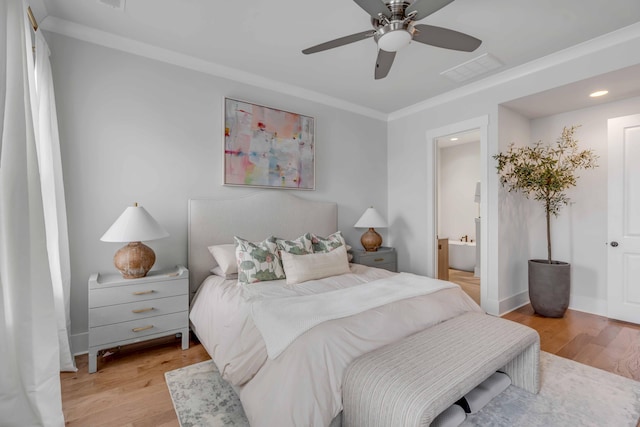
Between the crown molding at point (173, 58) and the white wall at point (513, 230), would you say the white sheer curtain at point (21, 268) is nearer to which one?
the crown molding at point (173, 58)

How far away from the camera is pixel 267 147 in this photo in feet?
11.1

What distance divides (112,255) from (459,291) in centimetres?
292

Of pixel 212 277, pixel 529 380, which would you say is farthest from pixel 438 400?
pixel 212 277

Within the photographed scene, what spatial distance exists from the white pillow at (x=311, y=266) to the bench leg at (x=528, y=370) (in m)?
1.43

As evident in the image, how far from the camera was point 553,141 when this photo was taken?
12.3 ft

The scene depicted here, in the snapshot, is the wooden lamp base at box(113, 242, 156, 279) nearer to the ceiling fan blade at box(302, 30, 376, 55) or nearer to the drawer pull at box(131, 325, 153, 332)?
the drawer pull at box(131, 325, 153, 332)

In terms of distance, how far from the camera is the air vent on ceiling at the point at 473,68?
2.92m

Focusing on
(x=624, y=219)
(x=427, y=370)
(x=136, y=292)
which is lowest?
(x=427, y=370)

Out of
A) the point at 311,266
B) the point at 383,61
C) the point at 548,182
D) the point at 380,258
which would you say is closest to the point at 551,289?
the point at 548,182

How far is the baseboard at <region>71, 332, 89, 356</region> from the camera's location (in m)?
2.45

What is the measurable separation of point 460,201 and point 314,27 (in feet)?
16.6

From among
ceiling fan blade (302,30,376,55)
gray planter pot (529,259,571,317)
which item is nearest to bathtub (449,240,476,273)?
gray planter pot (529,259,571,317)

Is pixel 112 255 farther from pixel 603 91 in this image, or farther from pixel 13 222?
pixel 603 91

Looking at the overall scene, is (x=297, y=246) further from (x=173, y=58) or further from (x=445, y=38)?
(x=173, y=58)
